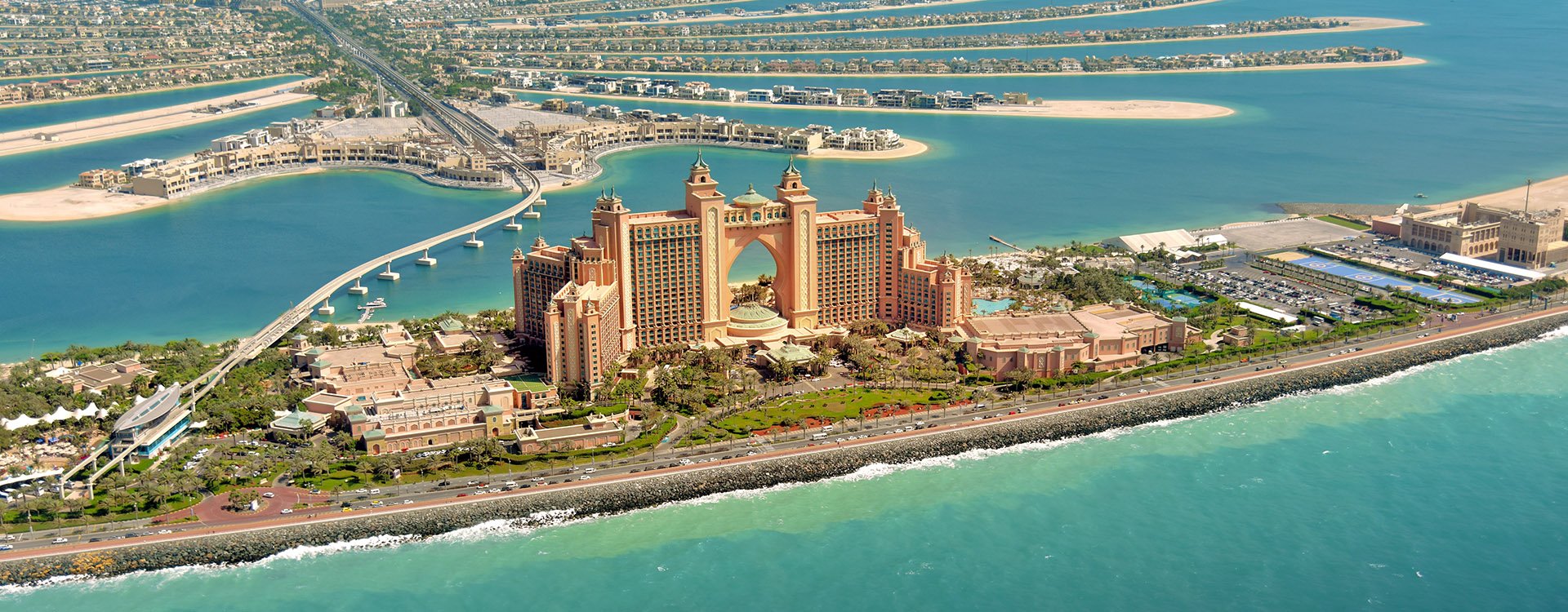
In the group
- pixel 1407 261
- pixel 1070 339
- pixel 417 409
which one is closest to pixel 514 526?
pixel 417 409

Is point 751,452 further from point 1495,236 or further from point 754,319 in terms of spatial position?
Result: point 1495,236

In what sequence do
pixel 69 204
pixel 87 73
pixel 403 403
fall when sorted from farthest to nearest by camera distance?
pixel 87 73, pixel 69 204, pixel 403 403

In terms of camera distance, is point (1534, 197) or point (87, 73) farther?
point (87, 73)

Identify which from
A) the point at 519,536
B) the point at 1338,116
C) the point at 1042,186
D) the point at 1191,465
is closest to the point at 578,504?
the point at 519,536

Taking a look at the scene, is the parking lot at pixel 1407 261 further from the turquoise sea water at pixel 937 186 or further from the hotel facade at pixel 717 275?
the hotel facade at pixel 717 275

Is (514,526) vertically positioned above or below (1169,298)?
below

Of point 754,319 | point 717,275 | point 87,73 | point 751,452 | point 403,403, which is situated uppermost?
point 87,73

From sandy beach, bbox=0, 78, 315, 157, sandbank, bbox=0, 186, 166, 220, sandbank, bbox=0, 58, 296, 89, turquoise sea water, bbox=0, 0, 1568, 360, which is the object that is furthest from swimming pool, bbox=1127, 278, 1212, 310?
sandbank, bbox=0, 58, 296, 89

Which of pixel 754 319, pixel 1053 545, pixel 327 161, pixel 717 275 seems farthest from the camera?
pixel 327 161
